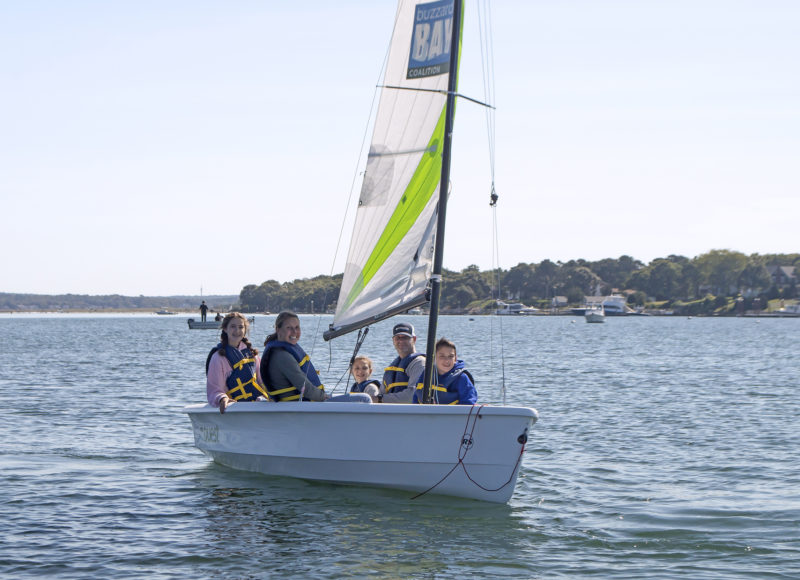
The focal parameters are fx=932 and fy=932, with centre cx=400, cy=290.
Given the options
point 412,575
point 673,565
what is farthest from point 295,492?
point 673,565

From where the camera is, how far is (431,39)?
1016cm

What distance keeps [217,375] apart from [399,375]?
2.31m

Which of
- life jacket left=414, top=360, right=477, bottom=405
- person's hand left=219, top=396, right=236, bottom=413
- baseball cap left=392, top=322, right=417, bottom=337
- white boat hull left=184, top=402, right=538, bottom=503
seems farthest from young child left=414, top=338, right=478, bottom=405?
person's hand left=219, top=396, right=236, bottom=413

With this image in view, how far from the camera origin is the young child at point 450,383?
9.87 meters

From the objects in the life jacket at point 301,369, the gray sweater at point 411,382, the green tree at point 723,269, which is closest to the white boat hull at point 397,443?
the life jacket at point 301,369

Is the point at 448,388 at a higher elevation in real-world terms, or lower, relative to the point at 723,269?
lower

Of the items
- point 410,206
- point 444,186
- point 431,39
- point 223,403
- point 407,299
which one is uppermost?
point 431,39

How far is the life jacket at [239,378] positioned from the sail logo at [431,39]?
3.95 metres

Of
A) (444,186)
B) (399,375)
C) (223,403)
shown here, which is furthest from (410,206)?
(223,403)

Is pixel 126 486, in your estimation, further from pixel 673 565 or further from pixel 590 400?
pixel 590 400

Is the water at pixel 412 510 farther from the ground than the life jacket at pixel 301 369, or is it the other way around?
the life jacket at pixel 301 369

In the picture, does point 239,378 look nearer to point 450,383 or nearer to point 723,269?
point 450,383

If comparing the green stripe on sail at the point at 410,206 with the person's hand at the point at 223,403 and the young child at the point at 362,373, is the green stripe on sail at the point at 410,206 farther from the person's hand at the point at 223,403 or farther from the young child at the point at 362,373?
the person's hand at the point at 223,403

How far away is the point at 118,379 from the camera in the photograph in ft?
96.6
